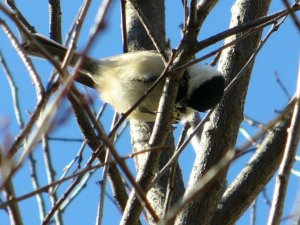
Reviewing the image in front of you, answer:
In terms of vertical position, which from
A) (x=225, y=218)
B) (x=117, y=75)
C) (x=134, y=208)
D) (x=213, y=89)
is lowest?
(x=134, y=208)

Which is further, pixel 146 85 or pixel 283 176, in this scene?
pixel 146 85

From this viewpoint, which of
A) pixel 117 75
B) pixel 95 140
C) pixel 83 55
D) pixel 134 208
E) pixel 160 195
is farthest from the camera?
pixel 117 75

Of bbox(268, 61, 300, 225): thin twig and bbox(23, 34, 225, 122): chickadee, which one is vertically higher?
bbox(23, 34, 225, 122): chickadee

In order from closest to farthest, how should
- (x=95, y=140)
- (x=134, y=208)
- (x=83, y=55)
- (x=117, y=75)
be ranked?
(x=83, y=55), (x=134, y=208), (x=95, y=140), (x=117, y=75)

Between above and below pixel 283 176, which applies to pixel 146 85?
above

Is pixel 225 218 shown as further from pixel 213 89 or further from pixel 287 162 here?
pixel 287 162

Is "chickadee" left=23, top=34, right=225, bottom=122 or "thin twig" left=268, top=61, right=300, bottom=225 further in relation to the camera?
"chickadee" left=23, top=34, right=225, bottom=122

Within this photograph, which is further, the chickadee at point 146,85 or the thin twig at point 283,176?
the chickadee at point 146,85

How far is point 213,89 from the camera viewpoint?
10.6 ft

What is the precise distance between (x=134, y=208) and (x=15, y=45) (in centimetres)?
86

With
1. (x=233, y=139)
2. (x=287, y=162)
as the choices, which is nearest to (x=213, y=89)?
(x=233, y=139)

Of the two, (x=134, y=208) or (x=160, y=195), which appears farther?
(x=160, y=195)

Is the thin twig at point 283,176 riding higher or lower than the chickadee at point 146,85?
lower

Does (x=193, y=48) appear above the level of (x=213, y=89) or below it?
below
